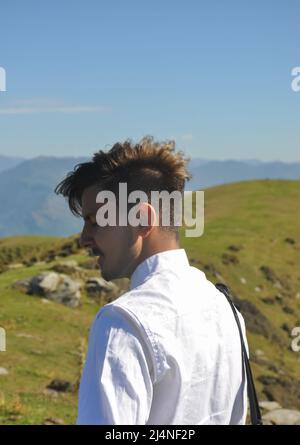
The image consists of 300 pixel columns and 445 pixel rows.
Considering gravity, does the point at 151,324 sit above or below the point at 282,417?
above

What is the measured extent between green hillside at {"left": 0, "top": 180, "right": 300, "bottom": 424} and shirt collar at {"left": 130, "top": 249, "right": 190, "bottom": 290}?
34.9ft

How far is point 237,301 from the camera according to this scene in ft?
105

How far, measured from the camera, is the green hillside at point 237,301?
15625 millimetres

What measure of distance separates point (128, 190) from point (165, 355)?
34.1 inches

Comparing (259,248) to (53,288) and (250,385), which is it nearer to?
(53,288)

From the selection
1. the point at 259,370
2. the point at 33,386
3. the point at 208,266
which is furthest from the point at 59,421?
the point at 208,266

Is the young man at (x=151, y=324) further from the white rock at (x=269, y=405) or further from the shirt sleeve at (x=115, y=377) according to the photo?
the white rock at (x=269, y=405)

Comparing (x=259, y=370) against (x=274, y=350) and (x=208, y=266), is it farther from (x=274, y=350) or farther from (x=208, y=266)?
(x=208, y=266)

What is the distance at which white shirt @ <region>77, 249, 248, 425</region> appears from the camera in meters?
2.50

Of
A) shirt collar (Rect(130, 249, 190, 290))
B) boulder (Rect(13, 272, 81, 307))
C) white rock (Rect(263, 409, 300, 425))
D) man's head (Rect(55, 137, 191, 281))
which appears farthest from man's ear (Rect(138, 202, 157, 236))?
boulder (Rect(13, 272, 81, 307))

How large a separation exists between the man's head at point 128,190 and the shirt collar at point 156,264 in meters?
0.05

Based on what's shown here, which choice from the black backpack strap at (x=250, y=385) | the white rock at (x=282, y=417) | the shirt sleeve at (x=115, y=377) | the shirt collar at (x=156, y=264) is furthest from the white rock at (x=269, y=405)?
the shirt sleeve at (x=115, y=377)

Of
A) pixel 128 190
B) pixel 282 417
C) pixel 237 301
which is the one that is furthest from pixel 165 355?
pixel 237 301

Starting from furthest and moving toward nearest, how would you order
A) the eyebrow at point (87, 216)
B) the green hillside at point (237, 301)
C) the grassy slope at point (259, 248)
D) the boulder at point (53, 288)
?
the grassy slope at point (259, 248) → the boulder at point (53, 288) → the green hillside at point (237, 301) → the eyebrow at point (87, 216)
